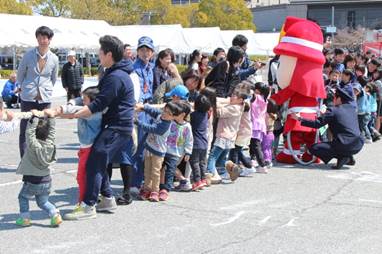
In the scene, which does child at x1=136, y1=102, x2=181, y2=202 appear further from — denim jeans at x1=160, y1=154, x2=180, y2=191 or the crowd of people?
denim jeans at x1=160, y1=154, x2=180, y2=191

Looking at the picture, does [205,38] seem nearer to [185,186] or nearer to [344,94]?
[344,94]

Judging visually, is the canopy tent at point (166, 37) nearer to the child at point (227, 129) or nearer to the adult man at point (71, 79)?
the adult man at point (71, 79)

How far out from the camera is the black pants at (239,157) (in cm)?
830

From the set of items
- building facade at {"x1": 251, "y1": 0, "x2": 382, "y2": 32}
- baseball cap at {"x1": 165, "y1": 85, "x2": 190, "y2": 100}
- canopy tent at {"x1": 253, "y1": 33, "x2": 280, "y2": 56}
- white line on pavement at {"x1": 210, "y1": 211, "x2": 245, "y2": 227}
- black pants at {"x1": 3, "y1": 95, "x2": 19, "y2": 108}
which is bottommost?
white line on pavement at {"x1": 210, "y1": 211, "x2": 245, "y2": 227}

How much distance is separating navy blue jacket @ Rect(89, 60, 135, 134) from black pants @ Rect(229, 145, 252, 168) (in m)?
2.67

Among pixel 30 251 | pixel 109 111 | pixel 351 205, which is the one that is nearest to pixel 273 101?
pixel 351 205

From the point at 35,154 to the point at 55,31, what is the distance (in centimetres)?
2493

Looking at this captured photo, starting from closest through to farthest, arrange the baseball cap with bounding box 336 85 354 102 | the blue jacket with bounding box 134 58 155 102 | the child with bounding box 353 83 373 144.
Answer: the blue jacket with bounding box 134 58 155 102 < the baseball cap with bounding box 336 85 354 102 < the child with bounding box 353 83 373 144

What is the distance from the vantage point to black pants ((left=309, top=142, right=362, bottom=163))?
9.02 m

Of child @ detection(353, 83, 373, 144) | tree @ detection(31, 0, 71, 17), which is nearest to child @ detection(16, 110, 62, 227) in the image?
child @ detection(353, 83, 373, 144)

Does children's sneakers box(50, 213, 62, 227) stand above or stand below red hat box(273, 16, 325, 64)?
below

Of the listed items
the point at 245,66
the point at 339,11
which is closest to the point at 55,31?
the point at 245,66

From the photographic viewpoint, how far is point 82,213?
576 centimetres

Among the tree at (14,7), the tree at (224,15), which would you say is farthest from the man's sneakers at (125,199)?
the tree at (224,15)
